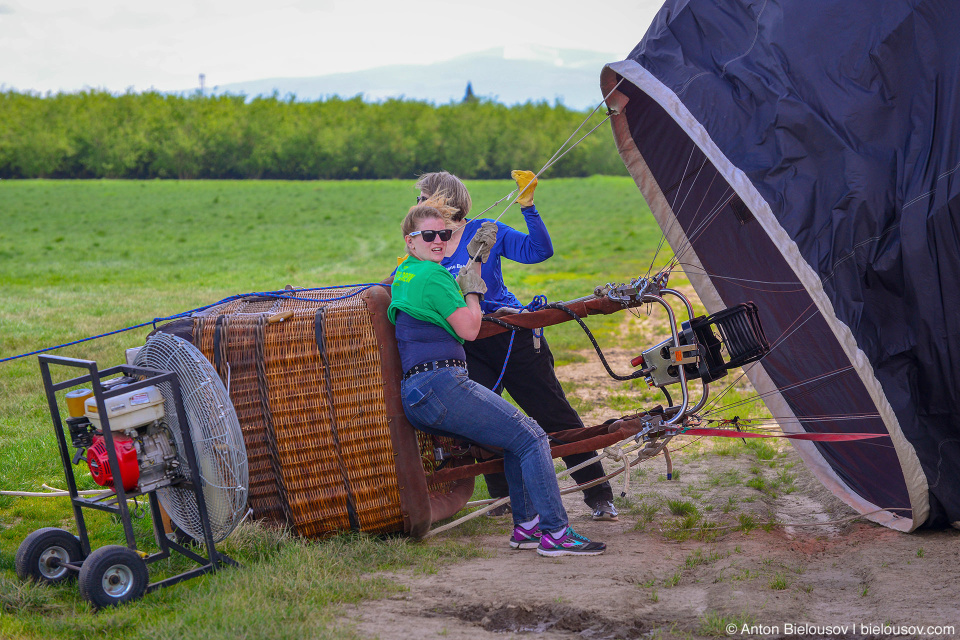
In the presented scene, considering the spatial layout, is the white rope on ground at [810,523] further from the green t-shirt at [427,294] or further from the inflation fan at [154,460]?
the inflation fan at [154,460]

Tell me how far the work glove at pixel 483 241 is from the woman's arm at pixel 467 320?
236 millimetres

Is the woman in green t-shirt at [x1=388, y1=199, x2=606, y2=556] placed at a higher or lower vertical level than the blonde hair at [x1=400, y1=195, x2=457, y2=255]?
lower

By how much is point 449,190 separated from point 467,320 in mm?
727

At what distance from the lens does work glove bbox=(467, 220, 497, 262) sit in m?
3.78

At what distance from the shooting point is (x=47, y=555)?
3504mm

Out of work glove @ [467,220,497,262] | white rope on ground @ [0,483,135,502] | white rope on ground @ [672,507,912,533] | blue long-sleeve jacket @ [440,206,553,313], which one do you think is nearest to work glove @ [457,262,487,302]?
work glove @ [467,220,497,262]

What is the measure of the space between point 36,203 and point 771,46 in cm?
3003

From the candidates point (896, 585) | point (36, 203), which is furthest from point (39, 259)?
point (896, 585)

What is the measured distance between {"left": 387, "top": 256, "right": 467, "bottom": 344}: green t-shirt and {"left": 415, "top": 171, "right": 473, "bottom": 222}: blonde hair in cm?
42

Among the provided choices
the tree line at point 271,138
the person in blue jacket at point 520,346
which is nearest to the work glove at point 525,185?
the person in blue jacket at point 520,346

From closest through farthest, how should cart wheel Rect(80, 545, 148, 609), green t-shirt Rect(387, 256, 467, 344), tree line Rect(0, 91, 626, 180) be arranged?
cart wheel Rect(80, 545, 148, 609) → green t-shirt Rect(387, 256, 467, 344) → tree line Rect(0, 91, 626, 180)

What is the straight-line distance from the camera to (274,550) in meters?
3.63

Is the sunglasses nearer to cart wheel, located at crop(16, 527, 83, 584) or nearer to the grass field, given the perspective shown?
the grass field

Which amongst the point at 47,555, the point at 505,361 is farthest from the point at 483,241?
the point at 47,555
